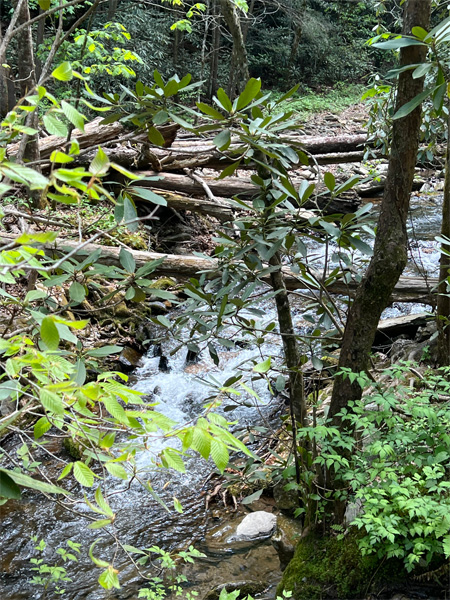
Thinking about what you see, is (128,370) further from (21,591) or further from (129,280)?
(129,280)

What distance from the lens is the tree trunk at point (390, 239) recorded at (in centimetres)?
218

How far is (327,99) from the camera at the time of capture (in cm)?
2042

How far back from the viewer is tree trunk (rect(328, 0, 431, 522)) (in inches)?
85.7

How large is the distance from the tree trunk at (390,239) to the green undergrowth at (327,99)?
16892 mm

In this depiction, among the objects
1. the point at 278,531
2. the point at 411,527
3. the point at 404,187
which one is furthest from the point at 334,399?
the point at 278,531

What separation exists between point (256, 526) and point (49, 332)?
118 inches

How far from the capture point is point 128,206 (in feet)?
5.44

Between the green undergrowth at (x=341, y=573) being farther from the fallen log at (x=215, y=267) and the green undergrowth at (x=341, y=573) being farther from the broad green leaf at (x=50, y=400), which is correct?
the fallen log at (x=215, y=267)

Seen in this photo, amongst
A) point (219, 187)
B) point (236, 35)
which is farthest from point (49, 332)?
point (219, 187)

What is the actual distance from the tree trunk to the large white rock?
4.16 feet

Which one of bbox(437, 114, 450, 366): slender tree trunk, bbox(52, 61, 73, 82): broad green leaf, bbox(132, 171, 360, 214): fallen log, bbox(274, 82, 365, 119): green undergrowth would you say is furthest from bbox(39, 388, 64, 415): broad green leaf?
bbox(274, 82, 365, 119): green undergrowth

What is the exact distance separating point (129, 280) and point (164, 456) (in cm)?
86

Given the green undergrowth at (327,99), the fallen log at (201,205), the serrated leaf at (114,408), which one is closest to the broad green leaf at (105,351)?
the serrated leaf at (114,408)

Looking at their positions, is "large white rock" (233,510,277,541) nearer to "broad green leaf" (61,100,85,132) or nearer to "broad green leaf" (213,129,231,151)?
"broad green leaf" (213,129,231,151)
